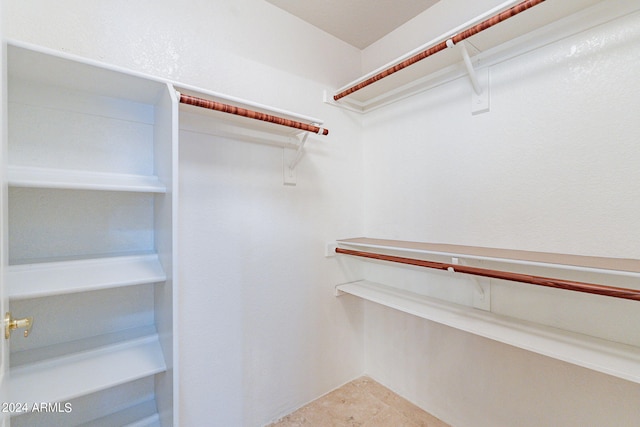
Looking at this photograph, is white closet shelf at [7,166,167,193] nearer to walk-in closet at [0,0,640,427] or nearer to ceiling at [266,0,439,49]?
walk-in closet at [0,0,640,427]

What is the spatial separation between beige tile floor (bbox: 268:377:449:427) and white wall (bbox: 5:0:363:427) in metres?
0.07

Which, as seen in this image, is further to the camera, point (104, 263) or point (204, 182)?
point (204, 182)

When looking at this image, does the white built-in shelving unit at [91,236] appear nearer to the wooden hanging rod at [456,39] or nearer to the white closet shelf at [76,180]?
the white closet shelf at [76,180]

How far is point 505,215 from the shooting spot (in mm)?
1296

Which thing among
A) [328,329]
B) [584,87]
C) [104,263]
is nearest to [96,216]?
[104,263]

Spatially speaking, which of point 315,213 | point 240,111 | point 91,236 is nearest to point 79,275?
point 91,236

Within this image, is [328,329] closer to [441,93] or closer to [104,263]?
[104,263]

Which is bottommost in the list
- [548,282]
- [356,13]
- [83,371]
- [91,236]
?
[83,371]

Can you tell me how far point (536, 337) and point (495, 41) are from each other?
1.33 metres

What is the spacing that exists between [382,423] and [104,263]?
163 cm

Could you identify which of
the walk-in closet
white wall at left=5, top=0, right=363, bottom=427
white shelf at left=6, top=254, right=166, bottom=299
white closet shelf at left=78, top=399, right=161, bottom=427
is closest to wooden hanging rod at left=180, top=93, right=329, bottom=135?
the walk-in closet

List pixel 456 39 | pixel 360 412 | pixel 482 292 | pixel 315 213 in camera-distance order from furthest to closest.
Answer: pixel 315 213, pixel 360 412, pixel 482 292, pixel 456 39

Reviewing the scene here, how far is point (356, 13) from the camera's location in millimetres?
A: 1640

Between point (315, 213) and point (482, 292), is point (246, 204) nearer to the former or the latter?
point (315, 213)
